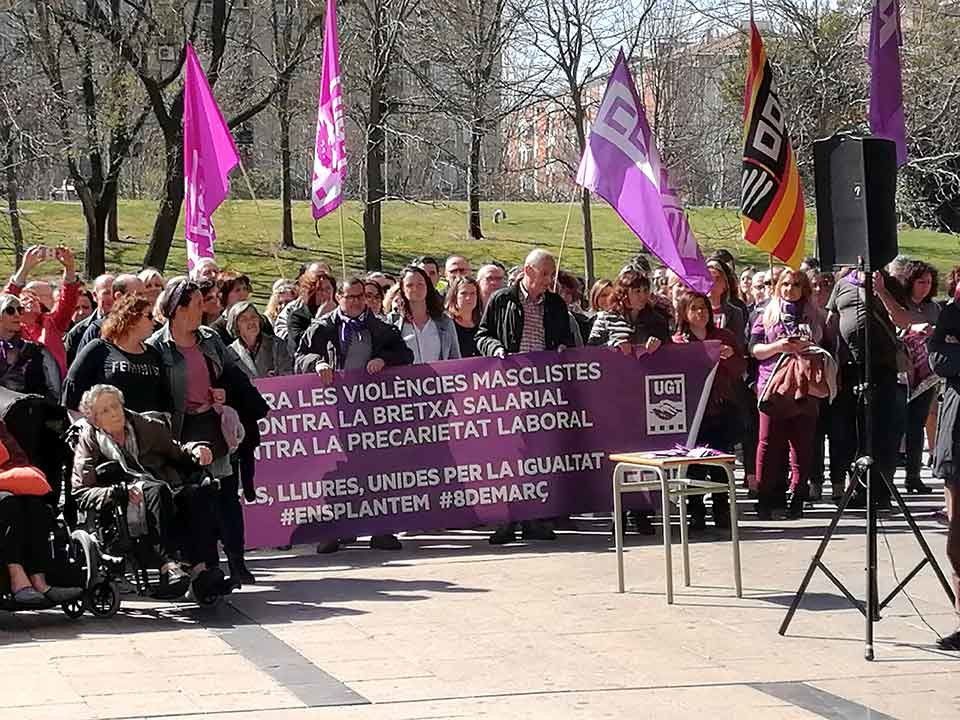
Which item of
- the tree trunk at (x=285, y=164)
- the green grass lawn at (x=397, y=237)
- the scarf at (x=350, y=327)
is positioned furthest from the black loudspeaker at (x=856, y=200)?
the green grass lawn at (x=397, y=237)

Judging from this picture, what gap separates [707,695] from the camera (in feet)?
24.0

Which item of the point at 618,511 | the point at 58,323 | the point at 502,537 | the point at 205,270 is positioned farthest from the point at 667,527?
the point at 58,323

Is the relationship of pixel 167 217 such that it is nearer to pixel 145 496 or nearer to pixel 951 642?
pixel 145 496

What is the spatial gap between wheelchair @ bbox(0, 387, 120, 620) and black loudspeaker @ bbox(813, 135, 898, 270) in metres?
4.24

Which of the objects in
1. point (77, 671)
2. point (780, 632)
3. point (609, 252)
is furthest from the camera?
point (609, 252)

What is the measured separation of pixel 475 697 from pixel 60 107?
29.9 meters

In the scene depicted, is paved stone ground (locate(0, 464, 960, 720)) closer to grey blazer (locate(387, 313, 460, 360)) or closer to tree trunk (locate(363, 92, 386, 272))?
grey blazer (locate(387, 313, 460, 360))

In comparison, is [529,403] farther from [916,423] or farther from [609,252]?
[609,252]

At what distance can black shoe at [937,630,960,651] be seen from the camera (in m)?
8.20

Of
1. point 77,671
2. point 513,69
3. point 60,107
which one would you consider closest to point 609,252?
point 513,69

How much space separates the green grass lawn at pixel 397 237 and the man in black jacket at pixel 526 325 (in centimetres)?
2758

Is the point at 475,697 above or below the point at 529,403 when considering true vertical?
below

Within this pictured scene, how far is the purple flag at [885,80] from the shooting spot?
14078 mm

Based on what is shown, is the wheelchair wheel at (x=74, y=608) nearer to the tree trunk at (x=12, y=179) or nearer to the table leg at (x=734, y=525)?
the table leg at (x=734, y=525)
